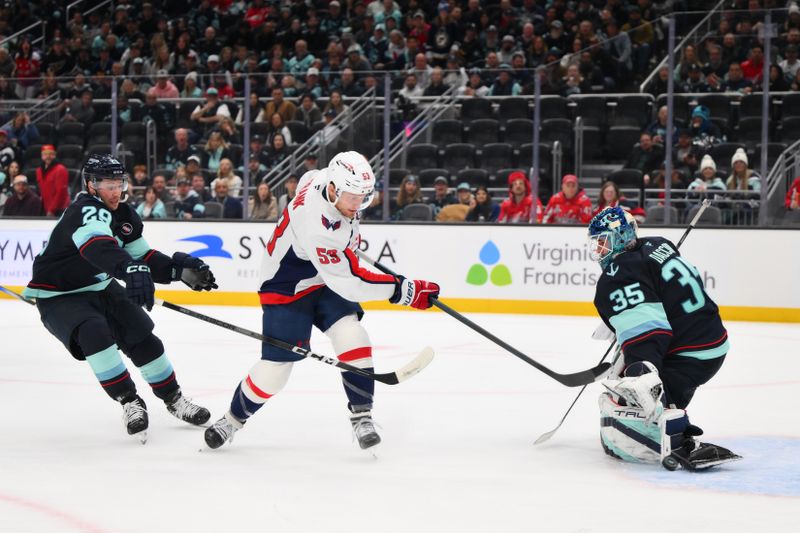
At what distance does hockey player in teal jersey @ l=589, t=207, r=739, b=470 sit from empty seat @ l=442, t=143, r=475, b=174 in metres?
6.04

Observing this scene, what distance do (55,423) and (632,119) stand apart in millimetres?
6250

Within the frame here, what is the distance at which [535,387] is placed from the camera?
5492 millimetres

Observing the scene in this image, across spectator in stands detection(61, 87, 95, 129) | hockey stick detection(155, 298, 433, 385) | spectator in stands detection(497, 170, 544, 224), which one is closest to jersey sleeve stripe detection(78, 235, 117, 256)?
hockey stick detection(155, 298, 433, 385)

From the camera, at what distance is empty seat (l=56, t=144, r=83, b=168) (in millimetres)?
10359

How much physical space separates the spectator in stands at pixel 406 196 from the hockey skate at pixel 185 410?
5.45 m

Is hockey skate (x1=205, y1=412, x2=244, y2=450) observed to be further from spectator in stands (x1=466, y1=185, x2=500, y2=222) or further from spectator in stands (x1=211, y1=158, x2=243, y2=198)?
spectator in stands (x1=211, y1=158, x2=243, y2=198)

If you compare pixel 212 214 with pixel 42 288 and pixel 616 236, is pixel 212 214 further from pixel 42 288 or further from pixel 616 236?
pixel 616 236

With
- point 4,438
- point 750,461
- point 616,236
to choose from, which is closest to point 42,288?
point 4,438

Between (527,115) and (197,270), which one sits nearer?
(197,270)

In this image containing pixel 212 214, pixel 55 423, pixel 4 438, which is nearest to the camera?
pixel 4 438

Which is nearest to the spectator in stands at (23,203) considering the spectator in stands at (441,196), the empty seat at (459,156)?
the spectator in stands at (441,196)

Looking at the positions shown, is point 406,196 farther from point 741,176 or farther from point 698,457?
point 698,457

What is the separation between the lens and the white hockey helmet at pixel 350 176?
375cm

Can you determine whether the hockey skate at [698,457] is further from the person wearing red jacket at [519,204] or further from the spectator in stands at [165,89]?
the spectator in stands at [165,89]
